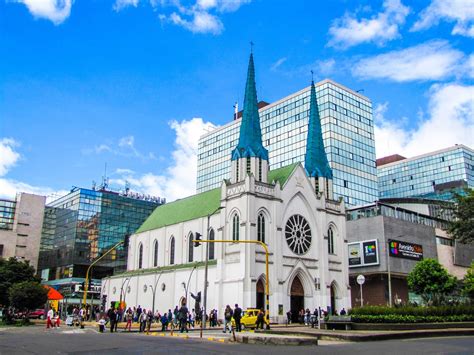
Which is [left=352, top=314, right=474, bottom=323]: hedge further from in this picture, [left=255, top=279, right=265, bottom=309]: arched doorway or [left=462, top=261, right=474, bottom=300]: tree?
[left=462, top=261, right=474, bottom=300]: tree

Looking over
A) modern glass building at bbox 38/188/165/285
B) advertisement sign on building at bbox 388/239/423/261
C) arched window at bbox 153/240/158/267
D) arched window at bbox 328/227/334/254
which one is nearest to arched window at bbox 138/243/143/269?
arched window at bbox 153/240/158/267

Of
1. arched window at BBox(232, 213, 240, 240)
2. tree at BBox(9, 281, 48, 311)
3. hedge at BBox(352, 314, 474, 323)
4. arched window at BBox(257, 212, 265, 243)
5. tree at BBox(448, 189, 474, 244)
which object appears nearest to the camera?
hedge at BBox(352, 314, 474, 323)

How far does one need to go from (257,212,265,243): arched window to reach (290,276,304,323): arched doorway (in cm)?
627

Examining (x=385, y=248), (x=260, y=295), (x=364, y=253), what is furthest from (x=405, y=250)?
(x=260, y=295)

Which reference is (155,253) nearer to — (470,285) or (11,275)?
(11,275)

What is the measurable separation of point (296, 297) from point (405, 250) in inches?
915

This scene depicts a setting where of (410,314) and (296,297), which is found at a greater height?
(296,297)

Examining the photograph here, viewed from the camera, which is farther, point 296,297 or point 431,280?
point 431,280

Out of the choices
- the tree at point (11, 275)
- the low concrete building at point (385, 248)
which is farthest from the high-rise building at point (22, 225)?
the low concrete building at point (385, 248)

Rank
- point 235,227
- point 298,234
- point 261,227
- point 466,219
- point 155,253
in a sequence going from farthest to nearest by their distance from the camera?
point 155,253
point 466,219
point 298,234
point 235,227
point 261,227

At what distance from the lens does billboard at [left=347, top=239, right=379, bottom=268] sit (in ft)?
213

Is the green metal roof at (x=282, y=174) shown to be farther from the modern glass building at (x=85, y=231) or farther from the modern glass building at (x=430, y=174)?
the modern glass building at (x=430, y=174)

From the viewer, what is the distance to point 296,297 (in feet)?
167

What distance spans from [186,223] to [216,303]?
16.2 meters
